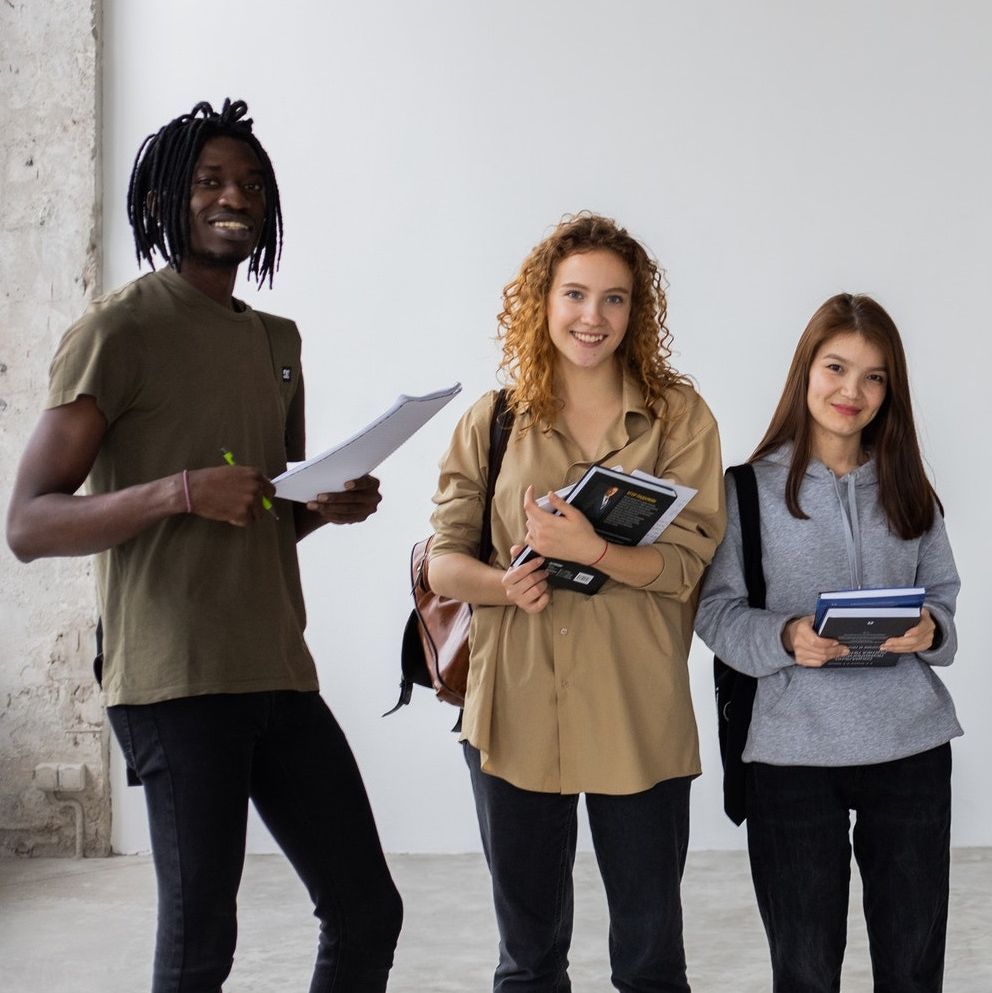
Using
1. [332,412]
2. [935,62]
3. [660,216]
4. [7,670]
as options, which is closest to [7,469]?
[7,670]

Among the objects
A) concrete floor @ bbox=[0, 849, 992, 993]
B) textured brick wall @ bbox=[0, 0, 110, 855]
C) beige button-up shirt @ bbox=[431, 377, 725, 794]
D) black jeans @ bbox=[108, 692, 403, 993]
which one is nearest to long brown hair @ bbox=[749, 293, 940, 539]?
beige button-up shirt @ bbox=[431, 377, 725, 794]

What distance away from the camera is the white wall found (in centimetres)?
405

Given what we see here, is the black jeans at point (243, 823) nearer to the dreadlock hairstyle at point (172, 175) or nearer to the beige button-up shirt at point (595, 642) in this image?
the beige button-up shirt at point (595, 642)

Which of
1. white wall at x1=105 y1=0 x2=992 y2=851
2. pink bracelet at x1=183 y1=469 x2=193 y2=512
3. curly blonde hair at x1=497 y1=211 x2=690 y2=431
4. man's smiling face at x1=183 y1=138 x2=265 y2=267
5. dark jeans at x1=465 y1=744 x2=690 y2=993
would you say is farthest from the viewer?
white wall at x1=105 y1=0 x2=992 y2=851

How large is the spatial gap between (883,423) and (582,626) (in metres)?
0.67

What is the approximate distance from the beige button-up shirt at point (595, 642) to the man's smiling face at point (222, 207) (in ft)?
1.77

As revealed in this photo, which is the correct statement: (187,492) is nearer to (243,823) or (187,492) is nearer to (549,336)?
(243,823)

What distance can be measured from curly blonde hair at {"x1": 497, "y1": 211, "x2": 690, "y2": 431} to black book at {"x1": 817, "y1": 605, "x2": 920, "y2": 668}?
460 mm

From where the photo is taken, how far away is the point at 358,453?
71.4 inches

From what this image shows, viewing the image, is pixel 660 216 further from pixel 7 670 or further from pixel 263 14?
pixel 7 670

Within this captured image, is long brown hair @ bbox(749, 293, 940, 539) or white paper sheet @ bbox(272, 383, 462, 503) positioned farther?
long brown hair @ bbox(749, 293, 940, 539)

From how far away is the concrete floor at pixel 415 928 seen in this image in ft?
10.00

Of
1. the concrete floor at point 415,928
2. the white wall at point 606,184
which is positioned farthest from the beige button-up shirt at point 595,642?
the white wall at point 606,184

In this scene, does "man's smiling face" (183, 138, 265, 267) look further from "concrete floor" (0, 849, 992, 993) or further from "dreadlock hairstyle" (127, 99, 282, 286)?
"concrete floor" (0, 849, 992, 993)
